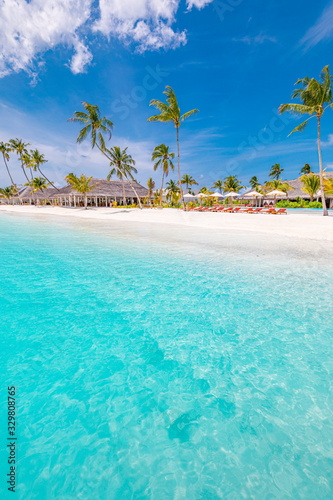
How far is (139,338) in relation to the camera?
3588 millimetres

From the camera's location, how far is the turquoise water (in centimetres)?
182

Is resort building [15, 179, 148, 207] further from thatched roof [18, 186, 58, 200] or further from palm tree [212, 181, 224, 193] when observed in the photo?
palm tree [212, 181, 224, 193]

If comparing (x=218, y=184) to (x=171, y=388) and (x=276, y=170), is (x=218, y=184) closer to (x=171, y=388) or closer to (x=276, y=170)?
(x=276, y=170)

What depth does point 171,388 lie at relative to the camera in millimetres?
2652

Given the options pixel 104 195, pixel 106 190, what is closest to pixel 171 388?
pixel 104 195

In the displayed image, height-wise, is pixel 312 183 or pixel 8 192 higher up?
pixel 8 192

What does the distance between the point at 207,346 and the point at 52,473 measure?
2169mm

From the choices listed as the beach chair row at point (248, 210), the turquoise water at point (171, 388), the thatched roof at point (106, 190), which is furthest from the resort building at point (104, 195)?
the turquoise water at point (171, 388)

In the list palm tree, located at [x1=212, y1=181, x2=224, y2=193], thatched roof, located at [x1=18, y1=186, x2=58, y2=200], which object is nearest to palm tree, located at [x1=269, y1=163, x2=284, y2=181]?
palm tree, located at [x1=212, y1=181, x2=224, y2=193]

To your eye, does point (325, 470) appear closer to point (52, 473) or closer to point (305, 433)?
point (305, 433)

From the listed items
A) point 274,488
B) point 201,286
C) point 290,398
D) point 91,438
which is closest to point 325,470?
point 274,488

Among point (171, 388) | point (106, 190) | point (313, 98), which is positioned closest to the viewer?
point (171, 388)

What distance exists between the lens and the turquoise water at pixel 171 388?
1818mm

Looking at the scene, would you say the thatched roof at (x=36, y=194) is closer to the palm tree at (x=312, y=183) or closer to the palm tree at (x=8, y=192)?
Answer: the palm tree at (x=8, y=192)
